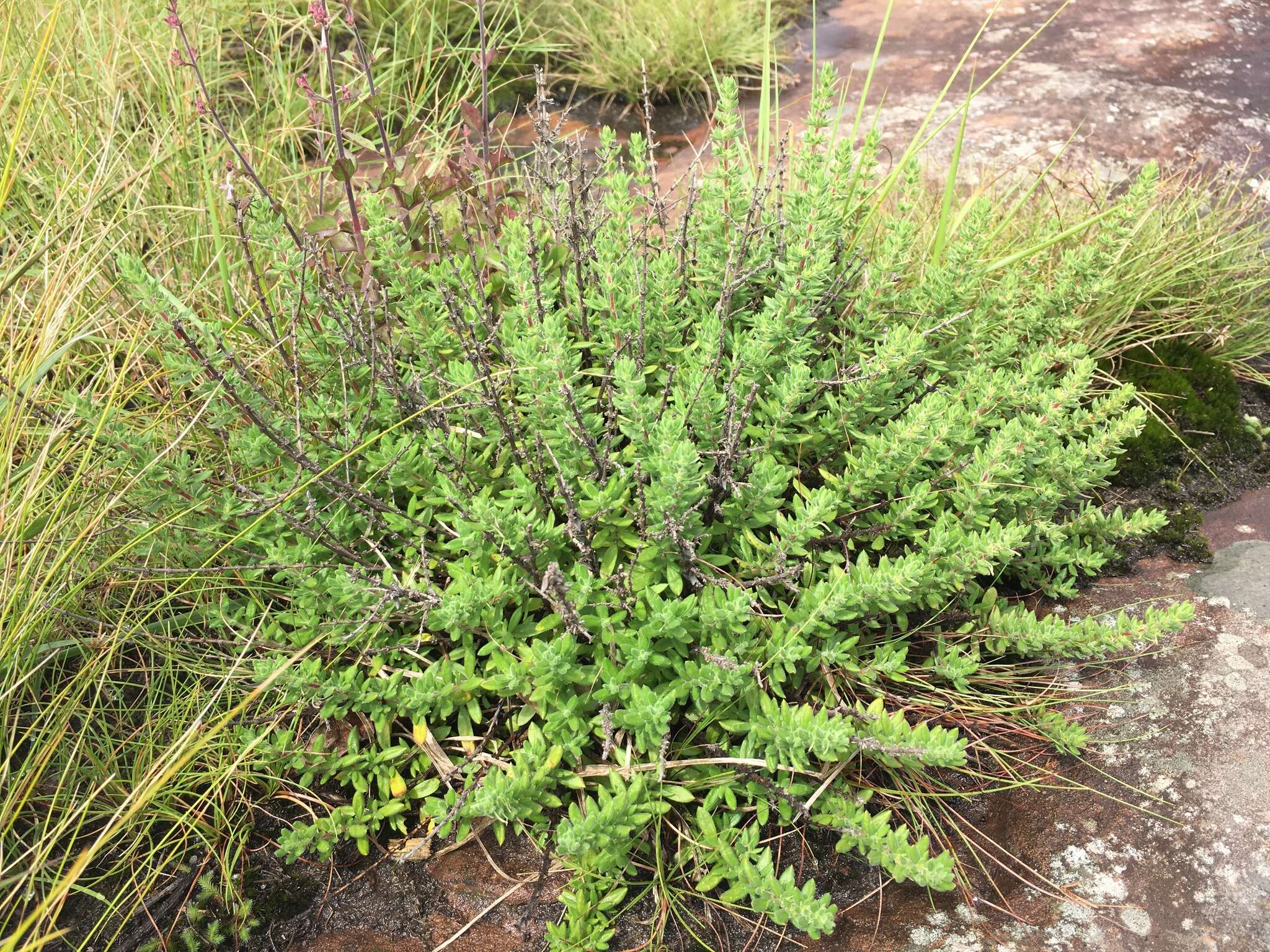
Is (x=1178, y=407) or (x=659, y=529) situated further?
(x=1178, y=407)

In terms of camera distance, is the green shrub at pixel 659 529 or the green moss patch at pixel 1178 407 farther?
the green moss patch at pixel 1178 407

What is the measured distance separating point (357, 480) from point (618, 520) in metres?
0.79

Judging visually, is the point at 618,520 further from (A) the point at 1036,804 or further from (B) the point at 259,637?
(A) the point at 1036,804

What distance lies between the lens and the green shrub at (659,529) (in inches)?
79.5

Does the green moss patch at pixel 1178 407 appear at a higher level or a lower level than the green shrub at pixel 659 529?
lower

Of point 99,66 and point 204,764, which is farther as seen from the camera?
point 99,66

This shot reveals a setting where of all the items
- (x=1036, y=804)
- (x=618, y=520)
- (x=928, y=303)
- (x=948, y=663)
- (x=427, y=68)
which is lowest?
(x=1036, y=804)

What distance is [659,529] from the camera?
2.12 metres

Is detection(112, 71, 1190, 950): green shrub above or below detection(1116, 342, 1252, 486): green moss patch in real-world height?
above

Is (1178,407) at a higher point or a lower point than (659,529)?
lower

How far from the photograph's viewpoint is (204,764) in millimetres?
2285

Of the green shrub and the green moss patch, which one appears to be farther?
the green moss patch

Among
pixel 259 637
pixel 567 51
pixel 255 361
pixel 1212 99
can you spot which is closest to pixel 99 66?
pixel 255 361

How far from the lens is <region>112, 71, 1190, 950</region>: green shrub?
202 cm
